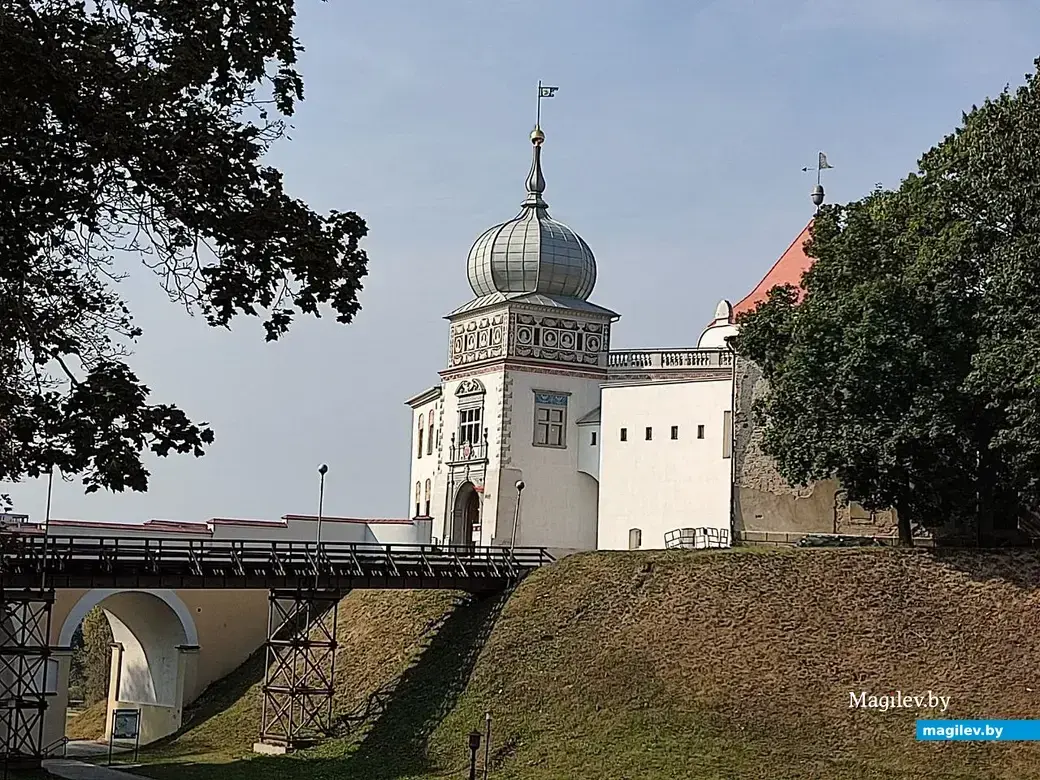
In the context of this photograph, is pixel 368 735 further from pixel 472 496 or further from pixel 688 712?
pixel 472 496

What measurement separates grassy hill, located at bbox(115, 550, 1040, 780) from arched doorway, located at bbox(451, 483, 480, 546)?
11850mm

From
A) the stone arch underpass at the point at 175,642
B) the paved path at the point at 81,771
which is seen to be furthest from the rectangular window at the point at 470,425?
the paved path at the point at 81,771

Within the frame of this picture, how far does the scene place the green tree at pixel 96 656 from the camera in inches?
2039

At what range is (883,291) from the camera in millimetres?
32406

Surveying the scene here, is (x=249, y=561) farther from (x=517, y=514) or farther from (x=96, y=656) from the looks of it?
(x=96, y=656)

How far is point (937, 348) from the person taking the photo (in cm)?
3173

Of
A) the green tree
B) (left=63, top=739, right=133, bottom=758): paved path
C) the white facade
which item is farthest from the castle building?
(left=63, top=739, right=133, bottom=758): paved path

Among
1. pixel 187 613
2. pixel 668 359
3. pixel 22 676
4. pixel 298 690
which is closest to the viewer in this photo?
pixel 22 676

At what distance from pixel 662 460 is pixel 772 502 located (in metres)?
4.20

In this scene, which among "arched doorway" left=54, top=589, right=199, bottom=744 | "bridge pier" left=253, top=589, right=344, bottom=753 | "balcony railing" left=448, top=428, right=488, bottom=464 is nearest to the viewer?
"bridge pier" left=253, top=589, right=344, bottom=753

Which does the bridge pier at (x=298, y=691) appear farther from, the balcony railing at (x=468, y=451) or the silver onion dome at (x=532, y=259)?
the silver onion dome at (x=532, y=259)

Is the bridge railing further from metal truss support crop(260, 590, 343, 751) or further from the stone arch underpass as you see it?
the stone arch underpass

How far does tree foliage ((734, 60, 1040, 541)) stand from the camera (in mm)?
29984

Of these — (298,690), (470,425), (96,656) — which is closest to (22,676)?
(298,690)
